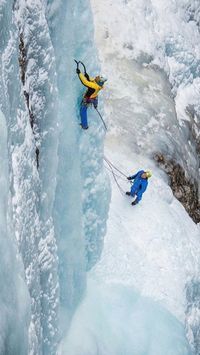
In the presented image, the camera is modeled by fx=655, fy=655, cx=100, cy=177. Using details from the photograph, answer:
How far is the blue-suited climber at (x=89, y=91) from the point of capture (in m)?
8.84

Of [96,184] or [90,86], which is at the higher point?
[90,86]

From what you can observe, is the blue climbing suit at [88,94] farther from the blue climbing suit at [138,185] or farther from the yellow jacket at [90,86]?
the blue climbing suit at [138,185]

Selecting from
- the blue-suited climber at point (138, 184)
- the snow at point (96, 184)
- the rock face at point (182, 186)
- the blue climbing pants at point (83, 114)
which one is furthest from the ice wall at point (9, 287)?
the rock face at point (182, 186)

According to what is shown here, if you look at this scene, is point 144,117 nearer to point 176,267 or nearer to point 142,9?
point 142,9

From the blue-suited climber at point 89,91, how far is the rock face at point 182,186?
6.06 meters

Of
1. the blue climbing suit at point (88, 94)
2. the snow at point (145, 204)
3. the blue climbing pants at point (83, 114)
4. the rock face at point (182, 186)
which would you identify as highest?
the blue climbing suit at point (88, 94)

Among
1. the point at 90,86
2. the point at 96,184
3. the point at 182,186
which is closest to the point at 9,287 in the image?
the point at 90,86

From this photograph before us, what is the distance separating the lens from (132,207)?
1302cm

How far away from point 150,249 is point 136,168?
8.25 feet

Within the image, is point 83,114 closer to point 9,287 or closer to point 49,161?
point 49,161

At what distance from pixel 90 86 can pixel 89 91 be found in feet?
0.47

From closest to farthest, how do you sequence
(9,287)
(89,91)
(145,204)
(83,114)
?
(9,287) → (89,91) → (83,114) → (145,204)

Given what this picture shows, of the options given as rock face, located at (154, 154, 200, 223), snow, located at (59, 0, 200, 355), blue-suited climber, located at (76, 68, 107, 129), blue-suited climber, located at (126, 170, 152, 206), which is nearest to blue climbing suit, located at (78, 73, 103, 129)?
blue-suited climber, located at (76, 68, 107, 129)

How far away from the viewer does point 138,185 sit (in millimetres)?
12781
